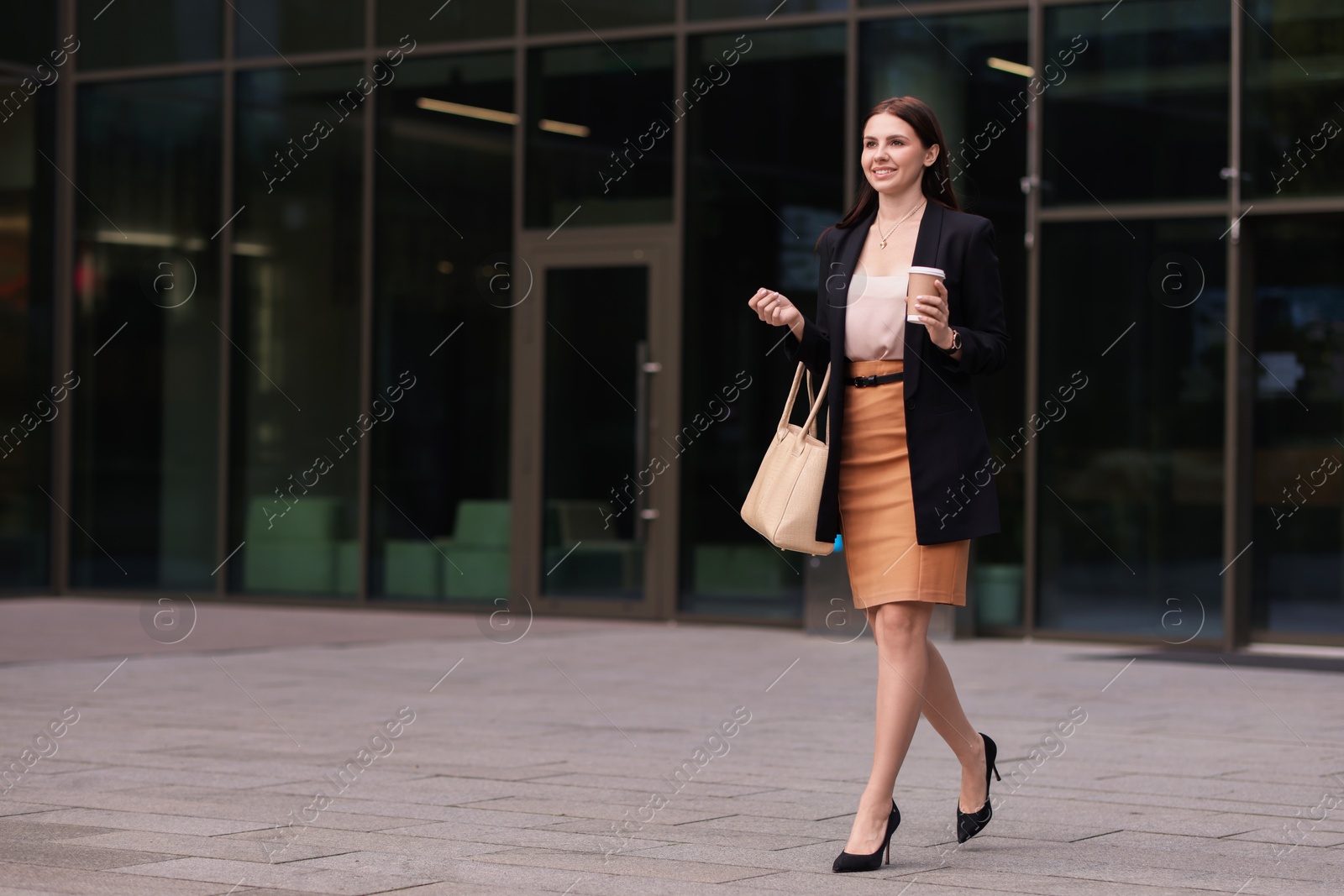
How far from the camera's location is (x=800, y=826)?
4.77 m

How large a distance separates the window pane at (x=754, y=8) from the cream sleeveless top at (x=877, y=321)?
7.46 meters

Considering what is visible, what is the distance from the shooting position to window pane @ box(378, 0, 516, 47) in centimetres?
1252

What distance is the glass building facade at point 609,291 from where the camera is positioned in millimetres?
10344

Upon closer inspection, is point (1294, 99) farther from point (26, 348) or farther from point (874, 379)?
point (26, 348)

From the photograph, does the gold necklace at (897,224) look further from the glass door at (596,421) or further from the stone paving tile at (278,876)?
the glass door at (596,421)

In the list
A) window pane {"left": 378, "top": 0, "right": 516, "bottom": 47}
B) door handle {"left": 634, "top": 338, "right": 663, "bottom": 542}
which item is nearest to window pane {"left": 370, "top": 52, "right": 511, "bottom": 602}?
window pane {"left": 378, "top": 0, "right": 516, "bottom": 47}

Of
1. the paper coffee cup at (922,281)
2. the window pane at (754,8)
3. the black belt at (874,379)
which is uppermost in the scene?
the window pane at (754,8)

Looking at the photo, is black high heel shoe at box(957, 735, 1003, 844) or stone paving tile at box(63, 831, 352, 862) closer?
stone paving tile at box(63, 831, 352, 862)

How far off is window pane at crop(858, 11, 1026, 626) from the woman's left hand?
6.68 metres

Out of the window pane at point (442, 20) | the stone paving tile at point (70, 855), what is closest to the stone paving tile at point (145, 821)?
the stone paving tile at point (70, 855)

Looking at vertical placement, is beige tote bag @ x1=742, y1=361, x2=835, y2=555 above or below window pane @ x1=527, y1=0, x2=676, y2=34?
below

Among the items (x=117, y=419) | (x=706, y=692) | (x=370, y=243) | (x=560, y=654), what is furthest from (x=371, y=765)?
(x=117, y=419)

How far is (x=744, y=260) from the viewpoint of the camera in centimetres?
1164

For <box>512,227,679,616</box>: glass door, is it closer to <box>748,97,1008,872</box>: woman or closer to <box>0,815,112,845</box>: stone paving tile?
<box>0,815,112,845</box>: stone paving tile
